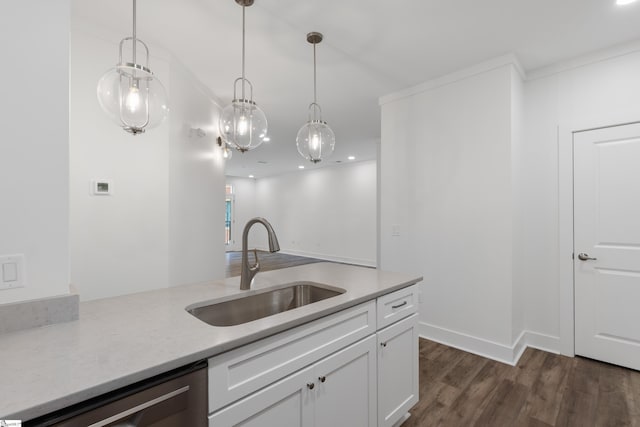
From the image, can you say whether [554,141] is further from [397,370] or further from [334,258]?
[334,258]

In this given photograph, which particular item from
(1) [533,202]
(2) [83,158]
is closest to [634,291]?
(1) [533,202]

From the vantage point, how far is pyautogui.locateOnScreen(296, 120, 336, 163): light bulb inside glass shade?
232cm

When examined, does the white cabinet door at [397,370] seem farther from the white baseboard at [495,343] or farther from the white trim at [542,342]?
the white trim at [542,342]

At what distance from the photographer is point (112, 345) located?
912mm

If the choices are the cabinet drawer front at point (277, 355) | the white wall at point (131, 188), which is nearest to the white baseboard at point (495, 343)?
the cabinet drawer front at point (277, 355)

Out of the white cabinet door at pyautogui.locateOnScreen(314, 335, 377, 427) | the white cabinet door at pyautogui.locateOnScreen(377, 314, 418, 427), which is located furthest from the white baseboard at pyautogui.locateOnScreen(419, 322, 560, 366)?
the white cabinet door at pyautogui.locateOnScreen(314, 335, 377, 427)

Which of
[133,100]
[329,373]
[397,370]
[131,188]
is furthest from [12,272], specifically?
[397,370]

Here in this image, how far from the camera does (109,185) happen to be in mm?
2309

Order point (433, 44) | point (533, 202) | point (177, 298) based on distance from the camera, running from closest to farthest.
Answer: point (177, 298)
point (433, 44)
point (533, 202)

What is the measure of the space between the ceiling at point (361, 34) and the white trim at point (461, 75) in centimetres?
6

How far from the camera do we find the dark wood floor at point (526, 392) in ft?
6.32

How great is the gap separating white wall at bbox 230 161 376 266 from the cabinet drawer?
18.2 ft

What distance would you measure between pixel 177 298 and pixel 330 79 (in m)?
2.68

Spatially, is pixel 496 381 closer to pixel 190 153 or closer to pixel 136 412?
pixel 136 412
